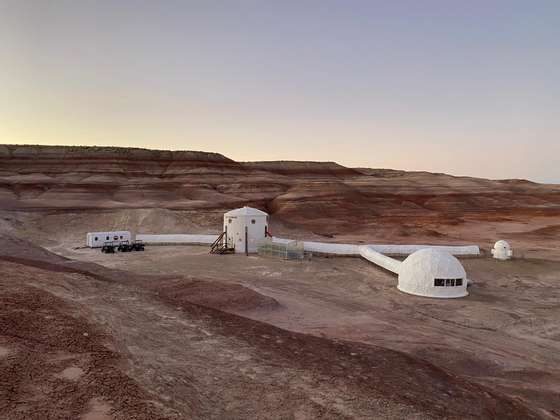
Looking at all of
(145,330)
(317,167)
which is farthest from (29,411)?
(317,167)

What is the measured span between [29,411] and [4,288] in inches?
293

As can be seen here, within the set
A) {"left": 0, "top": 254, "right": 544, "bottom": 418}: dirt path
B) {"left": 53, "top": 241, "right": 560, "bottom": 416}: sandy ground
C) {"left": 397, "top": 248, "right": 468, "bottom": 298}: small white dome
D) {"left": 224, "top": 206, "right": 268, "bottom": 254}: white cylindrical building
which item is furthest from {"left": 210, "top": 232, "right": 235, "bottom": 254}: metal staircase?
{"left": 0, "top": 254, "right": 544, "bottom": 418}: dirt path

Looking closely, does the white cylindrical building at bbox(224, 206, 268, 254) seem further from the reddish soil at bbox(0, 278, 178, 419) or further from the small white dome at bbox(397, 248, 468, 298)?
the reddish soil at bbox(0, 278, 178, 419)

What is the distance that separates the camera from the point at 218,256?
33.2 m

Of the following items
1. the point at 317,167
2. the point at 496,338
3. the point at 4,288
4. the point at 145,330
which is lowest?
the point at 496,338

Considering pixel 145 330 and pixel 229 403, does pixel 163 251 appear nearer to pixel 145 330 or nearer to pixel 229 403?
pixel 145 330

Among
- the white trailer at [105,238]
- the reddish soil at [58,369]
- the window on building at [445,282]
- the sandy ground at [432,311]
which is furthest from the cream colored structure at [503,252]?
the reddish soil at [58,369]

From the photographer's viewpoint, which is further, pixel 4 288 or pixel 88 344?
pixel 4 288

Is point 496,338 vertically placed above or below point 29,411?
below

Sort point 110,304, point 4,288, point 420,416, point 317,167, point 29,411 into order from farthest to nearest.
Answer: point 317,167, point 110,304, point 4,288, point 420,416, point 29,411

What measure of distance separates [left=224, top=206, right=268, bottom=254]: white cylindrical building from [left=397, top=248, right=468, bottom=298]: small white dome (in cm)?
1430

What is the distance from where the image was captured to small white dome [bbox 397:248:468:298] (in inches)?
862

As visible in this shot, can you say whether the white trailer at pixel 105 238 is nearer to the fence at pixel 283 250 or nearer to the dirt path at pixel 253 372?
the fence at pixel 283 250

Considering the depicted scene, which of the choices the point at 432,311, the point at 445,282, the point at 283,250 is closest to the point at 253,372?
the point at 432,311
